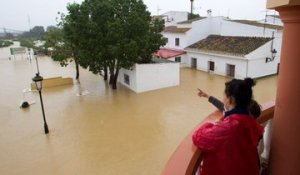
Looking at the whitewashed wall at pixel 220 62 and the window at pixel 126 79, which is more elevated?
the whitewashed wall at pixel 220 62

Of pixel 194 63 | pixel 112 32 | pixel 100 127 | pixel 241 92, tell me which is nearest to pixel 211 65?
pixel 194 63

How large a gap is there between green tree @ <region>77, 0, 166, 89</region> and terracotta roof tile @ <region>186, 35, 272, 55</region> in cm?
721

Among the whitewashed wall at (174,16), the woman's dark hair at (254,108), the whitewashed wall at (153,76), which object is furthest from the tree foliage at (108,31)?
the whitewashed wall at (174,16)

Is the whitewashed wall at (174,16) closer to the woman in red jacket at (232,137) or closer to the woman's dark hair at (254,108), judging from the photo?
the woman's dark hair at (254,108)

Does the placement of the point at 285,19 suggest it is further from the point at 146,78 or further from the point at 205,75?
the point at 205,75

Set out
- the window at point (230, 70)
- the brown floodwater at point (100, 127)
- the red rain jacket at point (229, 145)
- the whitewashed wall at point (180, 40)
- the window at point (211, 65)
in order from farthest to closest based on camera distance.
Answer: the whitewashed wall at point (180, 40), the window at point (211, 65), the window at point (230, 70), the brown floodwater at point (100, 127), the red rain jacket at point (229, 145)

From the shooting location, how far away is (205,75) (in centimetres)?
1875

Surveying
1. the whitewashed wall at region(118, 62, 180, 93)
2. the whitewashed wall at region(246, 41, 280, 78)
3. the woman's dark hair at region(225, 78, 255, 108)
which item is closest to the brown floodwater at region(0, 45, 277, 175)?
the whitewashed wall at region(118, 62, 180, 93)

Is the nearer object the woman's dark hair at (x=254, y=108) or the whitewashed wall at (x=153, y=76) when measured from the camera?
the woman's dark hair at (x=254, y=108)

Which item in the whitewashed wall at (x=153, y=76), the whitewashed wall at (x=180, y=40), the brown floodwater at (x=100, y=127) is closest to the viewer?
the brown floodwater at (x=100, y=127)

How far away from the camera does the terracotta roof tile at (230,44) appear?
17094 mm

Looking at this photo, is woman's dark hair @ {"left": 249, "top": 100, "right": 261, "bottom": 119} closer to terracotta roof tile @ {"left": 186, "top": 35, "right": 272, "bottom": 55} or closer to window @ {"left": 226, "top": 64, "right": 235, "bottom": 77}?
terracotta roof tile @ {"left": 186, "top": 35, "right": 272, "bottom": 55}

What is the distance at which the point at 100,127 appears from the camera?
990cm

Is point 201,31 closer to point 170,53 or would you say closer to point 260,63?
point 170,53
